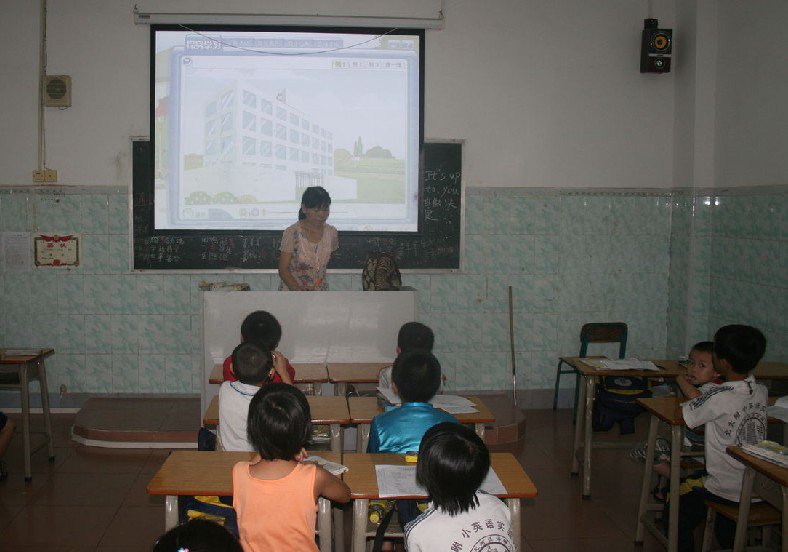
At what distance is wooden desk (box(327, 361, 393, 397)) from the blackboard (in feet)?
5.55

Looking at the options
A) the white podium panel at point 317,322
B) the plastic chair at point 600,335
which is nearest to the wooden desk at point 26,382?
the white podium panel at point 317,322

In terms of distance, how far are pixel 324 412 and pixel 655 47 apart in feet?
14.5

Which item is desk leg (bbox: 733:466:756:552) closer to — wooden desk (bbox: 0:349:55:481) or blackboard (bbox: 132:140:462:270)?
blackboard (bbox: 132:140:462:270)

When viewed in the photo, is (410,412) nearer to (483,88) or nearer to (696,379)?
(696,379)

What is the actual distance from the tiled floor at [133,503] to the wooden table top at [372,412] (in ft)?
2.63

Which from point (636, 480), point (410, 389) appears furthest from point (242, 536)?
point (636, 480)

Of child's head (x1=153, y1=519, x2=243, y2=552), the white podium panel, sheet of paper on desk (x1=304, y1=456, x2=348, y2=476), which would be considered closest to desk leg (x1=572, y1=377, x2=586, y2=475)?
the white podium panel

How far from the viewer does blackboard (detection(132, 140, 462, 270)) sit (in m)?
6.09

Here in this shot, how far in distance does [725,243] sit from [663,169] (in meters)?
0.92

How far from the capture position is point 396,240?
625cm

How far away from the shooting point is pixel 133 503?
170 inches

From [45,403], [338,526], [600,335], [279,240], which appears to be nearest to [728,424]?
[338,526]

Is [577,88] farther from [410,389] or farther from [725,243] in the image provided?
[410,389]

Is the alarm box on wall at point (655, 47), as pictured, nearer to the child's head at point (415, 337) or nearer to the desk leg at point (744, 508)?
the child's head at point (415, 337)
